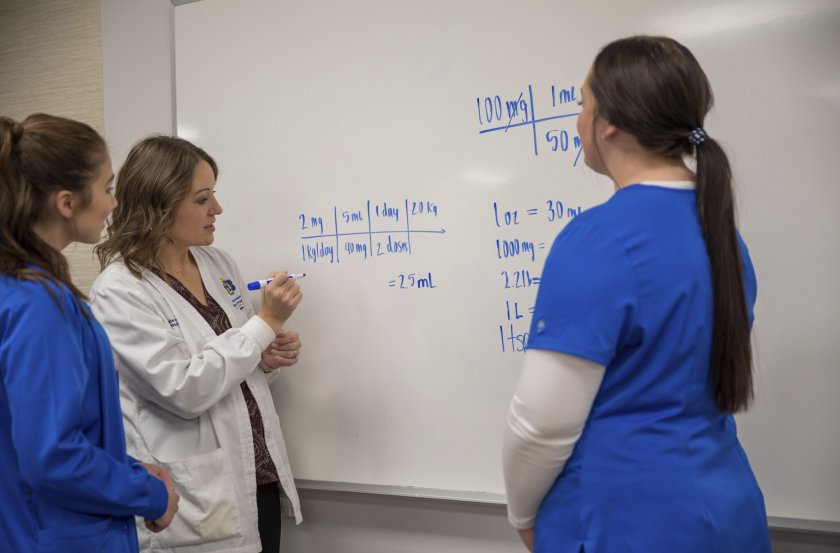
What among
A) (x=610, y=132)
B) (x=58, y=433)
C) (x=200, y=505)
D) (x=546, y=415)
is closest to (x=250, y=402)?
(x=200, y=505)

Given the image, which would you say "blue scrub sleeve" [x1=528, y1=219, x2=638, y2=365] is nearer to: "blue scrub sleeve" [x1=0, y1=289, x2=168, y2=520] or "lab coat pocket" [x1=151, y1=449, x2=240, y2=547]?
"blue scrub sleeve" [x1=0, y1=289, x2=168, y2=520]

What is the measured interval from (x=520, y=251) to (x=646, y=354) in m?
0.73

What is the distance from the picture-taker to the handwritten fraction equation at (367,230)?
5.63 feet

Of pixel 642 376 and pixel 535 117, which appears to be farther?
pixel 535 117

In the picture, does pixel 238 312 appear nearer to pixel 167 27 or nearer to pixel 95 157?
pixel 95 157

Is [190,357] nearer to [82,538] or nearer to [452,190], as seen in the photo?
[82,538]

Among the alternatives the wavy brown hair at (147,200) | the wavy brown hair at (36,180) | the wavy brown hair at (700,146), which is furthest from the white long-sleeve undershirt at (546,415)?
the wavy brown hair at (147,200)

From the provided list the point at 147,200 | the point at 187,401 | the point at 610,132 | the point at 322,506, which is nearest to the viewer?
the point at 610,132

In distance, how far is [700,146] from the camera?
0.95m

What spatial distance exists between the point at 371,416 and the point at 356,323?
0.81 feet

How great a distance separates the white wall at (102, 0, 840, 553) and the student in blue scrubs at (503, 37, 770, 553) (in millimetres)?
705

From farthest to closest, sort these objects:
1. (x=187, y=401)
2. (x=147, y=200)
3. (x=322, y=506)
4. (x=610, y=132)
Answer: (x=322, y=506) → (x=147, y=200) → (x=187, y=401) → (x=610, y=132)

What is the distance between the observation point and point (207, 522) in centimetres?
149

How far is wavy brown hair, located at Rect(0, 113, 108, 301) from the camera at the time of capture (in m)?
1.01
